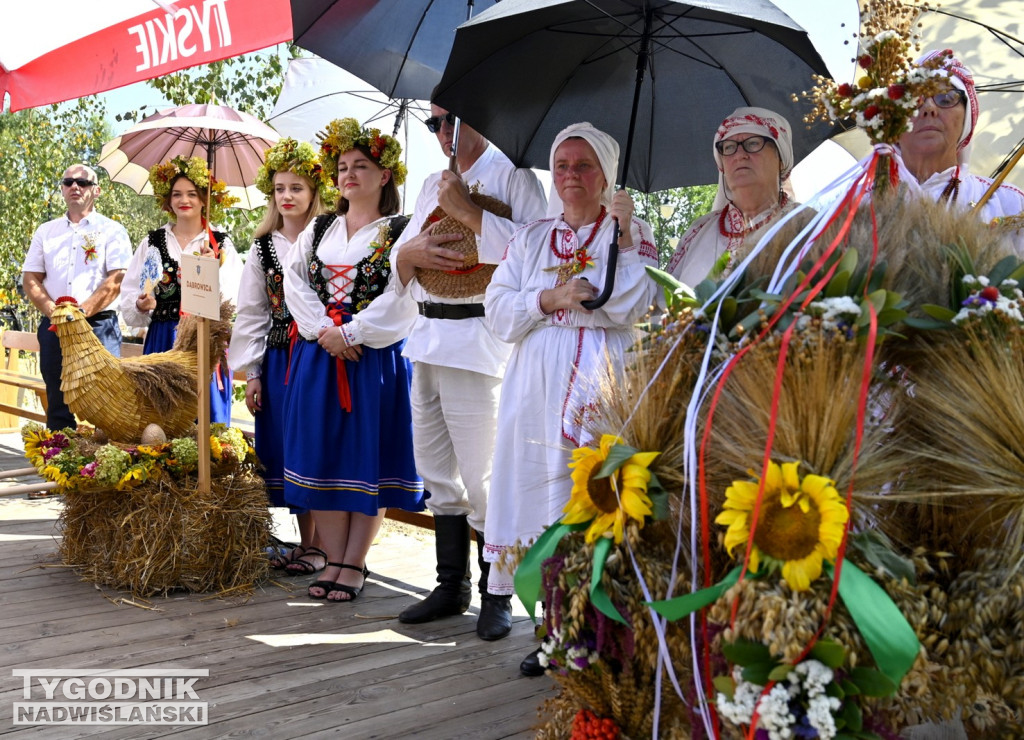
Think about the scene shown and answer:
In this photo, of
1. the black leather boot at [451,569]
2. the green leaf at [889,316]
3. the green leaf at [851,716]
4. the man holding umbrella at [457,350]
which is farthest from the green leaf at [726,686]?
the black leather boot at [451,569]

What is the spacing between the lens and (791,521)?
1.30m

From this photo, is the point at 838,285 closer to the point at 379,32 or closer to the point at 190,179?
the point at 379,32

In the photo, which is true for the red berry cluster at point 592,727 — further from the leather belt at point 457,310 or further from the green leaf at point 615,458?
the leather belt at point 457,310

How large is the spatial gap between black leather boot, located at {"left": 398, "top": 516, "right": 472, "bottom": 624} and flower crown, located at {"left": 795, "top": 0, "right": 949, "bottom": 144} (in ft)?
7.78

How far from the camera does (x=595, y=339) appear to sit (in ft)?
9.41

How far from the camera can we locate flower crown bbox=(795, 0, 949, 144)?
1659mm

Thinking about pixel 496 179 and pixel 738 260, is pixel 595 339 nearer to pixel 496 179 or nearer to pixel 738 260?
pixel 496 179

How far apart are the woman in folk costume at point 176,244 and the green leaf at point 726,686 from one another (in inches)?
149

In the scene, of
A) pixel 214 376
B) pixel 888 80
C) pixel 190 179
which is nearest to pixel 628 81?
pixel 888 80

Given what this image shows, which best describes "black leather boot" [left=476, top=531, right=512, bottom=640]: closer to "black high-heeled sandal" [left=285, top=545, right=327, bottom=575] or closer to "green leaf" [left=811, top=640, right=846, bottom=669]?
"black high-heeled sandal" [left=285, top=545, right=327, bottom=575]

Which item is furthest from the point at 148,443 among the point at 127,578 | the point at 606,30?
the point at 606,30

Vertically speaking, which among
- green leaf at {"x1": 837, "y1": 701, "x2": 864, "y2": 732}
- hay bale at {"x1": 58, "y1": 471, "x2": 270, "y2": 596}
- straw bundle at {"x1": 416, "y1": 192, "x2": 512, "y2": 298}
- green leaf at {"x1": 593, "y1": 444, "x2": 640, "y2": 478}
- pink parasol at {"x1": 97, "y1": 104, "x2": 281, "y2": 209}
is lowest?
hay bale at {"x1": 58, "y1": 471, "x2": 270, "y2": 596}

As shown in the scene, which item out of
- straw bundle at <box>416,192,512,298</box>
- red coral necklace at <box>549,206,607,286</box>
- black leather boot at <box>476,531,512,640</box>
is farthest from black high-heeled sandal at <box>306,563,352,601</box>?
red coral necklace at <box>549,206,607,286</box>

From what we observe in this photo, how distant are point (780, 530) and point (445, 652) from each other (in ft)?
7.15
